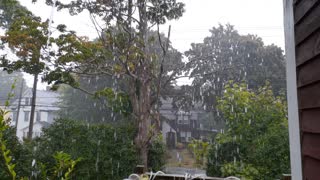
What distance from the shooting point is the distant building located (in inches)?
370

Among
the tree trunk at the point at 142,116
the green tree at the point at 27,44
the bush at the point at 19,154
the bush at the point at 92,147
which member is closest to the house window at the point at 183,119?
the tree trunk at the point at 142,116

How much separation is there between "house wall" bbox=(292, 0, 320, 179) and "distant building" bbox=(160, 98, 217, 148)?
844 centimetres

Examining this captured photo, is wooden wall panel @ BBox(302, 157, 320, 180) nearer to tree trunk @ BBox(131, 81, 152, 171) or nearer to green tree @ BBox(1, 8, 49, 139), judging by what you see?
tree trunk @ BBox(131, 81, 152, 171)

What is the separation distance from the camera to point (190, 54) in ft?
31.2

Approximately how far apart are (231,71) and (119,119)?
454 cm

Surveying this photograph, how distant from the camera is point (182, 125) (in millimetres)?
9953

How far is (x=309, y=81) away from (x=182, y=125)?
9.37 m

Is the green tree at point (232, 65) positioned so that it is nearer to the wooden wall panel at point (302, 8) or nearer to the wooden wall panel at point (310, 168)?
the wooden wall panel at point (302, 8)

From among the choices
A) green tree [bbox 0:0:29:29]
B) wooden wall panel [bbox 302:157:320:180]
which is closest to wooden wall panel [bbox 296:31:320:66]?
wooden wall panel [bbox 302:157:320:180]

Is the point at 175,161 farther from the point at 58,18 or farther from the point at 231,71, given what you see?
the point at 58,18

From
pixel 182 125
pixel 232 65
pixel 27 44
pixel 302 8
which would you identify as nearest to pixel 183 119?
pixel 182 125

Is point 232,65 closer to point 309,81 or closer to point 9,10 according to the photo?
point 9,10

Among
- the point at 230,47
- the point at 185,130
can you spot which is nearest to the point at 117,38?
the point at 185,130

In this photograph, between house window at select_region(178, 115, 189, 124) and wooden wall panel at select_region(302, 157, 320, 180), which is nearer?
wooden wall panel at select_region(302, 157, 320, 180)
